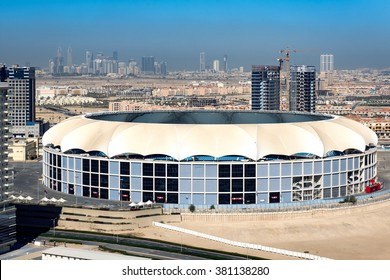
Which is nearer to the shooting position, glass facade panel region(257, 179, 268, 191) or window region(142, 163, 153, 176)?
glass facade panel region(257, 179, 268, 191)

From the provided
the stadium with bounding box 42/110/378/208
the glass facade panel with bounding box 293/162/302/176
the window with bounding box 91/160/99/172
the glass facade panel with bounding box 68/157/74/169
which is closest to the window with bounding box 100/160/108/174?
the stadium with bounding box 42/110/378/208

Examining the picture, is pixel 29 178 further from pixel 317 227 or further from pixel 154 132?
pixel 317 227

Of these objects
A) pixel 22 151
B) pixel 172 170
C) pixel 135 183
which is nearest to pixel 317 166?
pixel 172 170

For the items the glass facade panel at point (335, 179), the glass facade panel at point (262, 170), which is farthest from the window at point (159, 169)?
the glass facade panel at point (335, 179)

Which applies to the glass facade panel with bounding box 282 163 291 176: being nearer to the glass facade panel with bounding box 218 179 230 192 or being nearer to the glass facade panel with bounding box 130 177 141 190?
the glass facade panel with bounding box 218 179 230 192

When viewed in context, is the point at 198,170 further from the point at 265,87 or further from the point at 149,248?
the point at 265,87
